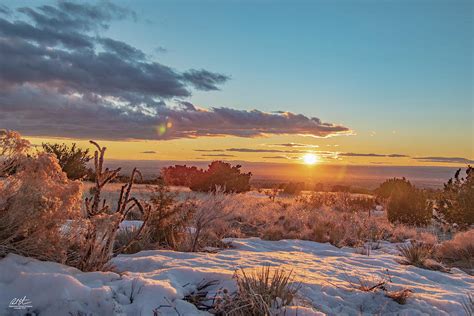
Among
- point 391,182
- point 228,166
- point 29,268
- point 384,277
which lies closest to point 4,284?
point 29,268

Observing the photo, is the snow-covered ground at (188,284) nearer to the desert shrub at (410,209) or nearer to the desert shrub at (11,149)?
the desert shrub at (11,149)

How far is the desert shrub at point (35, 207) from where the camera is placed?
14.5ft

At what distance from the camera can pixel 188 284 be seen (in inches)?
189

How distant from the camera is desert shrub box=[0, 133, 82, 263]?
4410 millimetres

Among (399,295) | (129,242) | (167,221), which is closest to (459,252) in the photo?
(399,295)

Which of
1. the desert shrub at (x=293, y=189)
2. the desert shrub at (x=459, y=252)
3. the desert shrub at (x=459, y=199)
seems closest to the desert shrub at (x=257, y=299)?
the desert shrub at (x=459, y=252)

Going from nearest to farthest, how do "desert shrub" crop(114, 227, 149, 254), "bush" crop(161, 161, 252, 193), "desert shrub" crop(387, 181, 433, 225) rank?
"desert shrub" crop(114, 227, 149, 254) → "desert shrub" crop(387, 181, 433, 225) → "bush" crop(161, 161, 252, 193)

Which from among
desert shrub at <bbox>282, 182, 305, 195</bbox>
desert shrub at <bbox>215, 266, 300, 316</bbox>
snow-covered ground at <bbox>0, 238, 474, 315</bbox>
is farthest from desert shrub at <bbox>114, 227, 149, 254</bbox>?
desert shrub at <bbox>282, 182, 305, 195</bbox>

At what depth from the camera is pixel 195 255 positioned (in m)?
6.90

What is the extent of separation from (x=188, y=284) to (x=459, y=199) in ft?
39.5

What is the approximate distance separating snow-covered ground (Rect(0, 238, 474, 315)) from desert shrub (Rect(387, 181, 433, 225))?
323 inches

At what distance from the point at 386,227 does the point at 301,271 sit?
25.5ft

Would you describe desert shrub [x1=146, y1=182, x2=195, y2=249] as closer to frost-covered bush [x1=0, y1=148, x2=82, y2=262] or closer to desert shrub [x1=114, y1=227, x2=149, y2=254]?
desert shrub [x1=114, y1=227, x2=149, y2=254]

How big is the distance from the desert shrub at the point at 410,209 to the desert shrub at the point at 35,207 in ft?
44.7
